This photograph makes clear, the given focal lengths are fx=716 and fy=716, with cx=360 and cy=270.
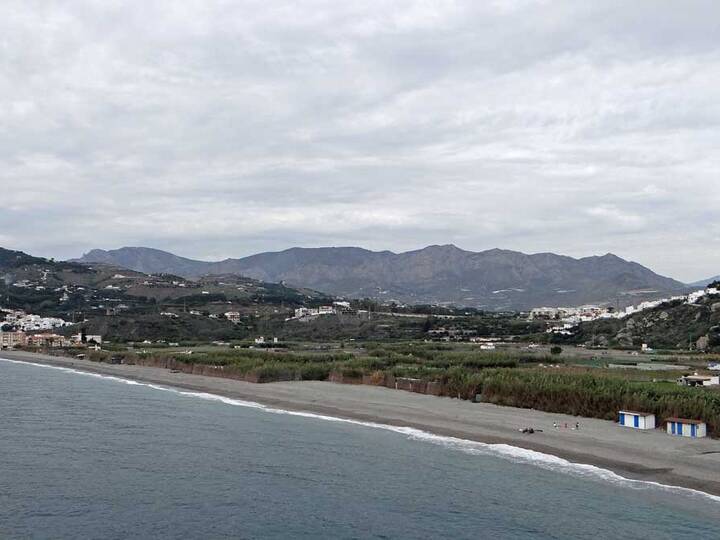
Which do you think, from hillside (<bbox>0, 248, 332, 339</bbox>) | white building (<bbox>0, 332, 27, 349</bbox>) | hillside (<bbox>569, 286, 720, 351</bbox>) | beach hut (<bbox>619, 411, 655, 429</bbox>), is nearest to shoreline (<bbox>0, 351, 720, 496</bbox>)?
beach hut (<bbox>619, 411, 655, 429</bbox>)

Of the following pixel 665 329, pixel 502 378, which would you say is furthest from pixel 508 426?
pixel 665 329

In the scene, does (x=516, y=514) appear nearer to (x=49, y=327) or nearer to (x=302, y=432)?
(x=302, y=432)

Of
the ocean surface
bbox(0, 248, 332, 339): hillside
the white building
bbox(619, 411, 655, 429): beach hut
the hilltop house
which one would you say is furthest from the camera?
bbox(0, 248, 332, 339): hillside

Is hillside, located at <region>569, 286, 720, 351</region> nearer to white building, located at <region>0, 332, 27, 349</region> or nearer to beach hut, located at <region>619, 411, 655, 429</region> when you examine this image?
beach hut, located at <region>619, 411, 655, 429</region>

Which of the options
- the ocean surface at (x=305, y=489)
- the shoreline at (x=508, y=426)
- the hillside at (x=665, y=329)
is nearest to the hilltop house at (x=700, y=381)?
the shoreline at (x=508, y=426)

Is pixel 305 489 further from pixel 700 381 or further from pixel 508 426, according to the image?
pixel 700 381
